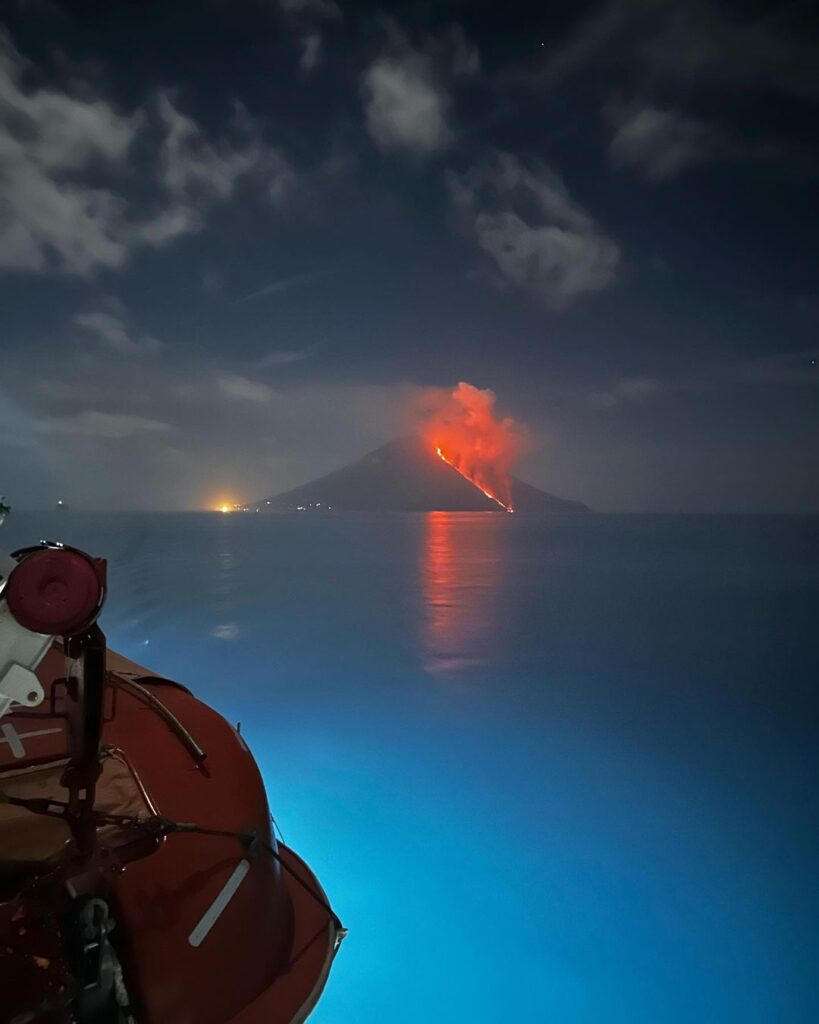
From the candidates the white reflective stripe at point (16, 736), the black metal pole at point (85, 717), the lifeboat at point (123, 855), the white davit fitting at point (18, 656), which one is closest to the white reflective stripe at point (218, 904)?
the lifeboat at point (123, 855)

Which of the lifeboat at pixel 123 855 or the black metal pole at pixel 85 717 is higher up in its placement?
the black metal pole at pixel 85 717

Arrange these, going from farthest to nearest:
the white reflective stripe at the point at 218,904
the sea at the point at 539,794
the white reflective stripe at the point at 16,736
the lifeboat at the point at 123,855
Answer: the sea at the point at 539,794, the white reflective stripe at the point at 16,736, the white reflective stripe at the point at 218,904, the lifeboat at the point at 123,855

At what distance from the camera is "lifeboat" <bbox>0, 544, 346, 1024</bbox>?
171cm

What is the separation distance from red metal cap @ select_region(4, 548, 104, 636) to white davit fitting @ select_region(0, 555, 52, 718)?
54 millimetres

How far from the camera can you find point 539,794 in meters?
8.27

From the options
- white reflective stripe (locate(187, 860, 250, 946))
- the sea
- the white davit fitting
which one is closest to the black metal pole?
the white davit fitting

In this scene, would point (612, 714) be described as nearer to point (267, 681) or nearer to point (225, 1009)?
point (267, 681)

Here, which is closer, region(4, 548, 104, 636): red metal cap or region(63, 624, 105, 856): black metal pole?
region(4, 548, 104, 636): red metal cap

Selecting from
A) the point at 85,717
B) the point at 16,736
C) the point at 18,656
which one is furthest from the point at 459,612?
the point at 18,656

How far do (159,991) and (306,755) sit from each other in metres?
7.25

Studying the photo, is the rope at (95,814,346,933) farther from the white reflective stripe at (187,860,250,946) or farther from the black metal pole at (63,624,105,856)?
the black metal pole at (63,624,105,856)

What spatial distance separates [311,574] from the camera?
104ft

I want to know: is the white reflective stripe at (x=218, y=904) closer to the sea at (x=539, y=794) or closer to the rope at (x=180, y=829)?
the rope at (x=180, y=829)

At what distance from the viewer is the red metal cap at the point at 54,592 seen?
1570 millimetres
